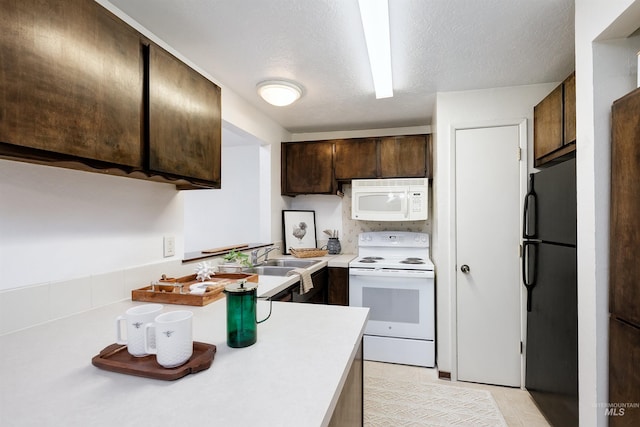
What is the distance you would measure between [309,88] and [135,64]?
1.46 m

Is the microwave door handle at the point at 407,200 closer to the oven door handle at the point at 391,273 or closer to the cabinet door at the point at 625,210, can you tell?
the oven door handle at the point at 391,273

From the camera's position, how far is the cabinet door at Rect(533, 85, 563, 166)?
1973 mm

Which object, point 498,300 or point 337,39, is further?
point 498,300

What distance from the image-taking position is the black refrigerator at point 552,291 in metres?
1.65

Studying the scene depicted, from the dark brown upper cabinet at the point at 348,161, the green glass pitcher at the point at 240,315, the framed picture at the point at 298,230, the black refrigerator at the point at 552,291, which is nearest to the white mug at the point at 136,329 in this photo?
the green glass pitcher at the point at 240,315

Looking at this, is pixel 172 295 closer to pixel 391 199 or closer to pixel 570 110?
pixel 391 199

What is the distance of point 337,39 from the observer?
176 cm

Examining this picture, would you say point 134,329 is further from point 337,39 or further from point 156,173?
point 337,39

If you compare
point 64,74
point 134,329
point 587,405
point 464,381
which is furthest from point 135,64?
point 464,381

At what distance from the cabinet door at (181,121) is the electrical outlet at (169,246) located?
1.52 ft

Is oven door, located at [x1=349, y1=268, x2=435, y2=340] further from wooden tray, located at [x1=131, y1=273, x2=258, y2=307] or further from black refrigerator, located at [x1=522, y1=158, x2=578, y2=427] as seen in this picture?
wooden tray, located at [x1=131, y1=273, x2=258, y2=307]

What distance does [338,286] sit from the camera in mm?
2934

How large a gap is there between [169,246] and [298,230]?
1.74m

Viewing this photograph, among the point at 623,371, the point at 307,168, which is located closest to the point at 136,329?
the point at 623,371
